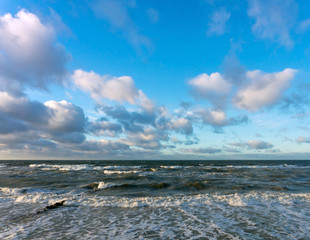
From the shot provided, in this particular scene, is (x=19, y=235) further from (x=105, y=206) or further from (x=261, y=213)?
(x=261, y=213)

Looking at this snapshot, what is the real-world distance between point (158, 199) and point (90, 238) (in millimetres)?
6843

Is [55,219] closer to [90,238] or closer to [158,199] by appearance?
[90,238]

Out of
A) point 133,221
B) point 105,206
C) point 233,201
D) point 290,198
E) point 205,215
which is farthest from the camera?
point 290,198

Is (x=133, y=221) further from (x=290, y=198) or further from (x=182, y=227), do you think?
(x=290, y=198)

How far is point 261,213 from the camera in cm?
1002

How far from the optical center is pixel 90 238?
696 cm

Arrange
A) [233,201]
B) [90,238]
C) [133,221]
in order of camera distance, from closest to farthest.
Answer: [90,238] < [133,221] < [233,201]

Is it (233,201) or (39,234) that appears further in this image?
(233,201)

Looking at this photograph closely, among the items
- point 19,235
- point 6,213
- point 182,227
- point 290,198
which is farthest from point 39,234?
point 290,198

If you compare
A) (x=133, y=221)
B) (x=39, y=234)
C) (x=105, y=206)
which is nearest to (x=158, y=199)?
(x=105, y=206)

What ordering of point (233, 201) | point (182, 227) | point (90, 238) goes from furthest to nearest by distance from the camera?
1. point (233, 201)
2. point (182, 227)
3. point (90, 238)

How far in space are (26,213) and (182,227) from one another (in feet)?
27.1

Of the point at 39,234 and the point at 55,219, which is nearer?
the point at 39,234

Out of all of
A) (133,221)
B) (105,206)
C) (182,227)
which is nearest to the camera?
(182,227)
